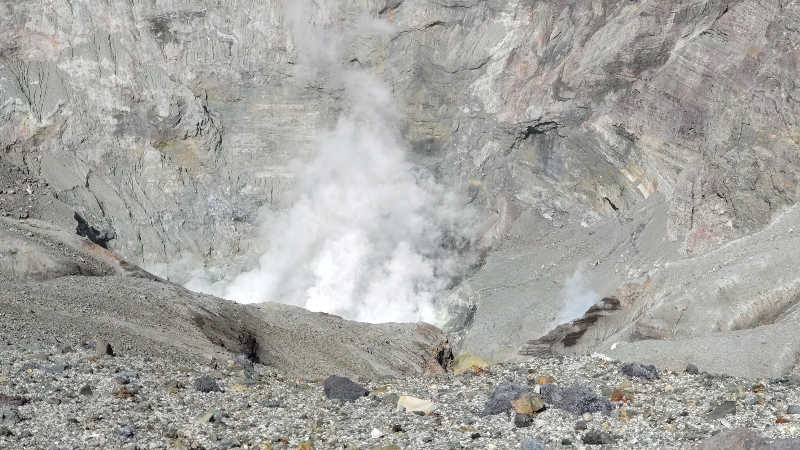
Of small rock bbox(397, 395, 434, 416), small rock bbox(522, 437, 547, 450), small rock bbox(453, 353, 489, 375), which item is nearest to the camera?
small rock bbox(522, 437, 547, 450)

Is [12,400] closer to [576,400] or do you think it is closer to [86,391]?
[86,391]

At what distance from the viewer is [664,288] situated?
40.2 meters

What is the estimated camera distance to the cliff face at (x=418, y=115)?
2244 inches

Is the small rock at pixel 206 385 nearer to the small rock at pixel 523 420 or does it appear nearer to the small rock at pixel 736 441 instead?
the small rock at pixel 523 420

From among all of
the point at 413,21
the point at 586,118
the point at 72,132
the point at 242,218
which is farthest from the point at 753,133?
the point at 72,132

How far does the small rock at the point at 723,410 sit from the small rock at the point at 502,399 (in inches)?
132

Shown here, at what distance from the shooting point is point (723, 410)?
55.9 ft

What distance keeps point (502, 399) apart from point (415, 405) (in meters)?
1.81

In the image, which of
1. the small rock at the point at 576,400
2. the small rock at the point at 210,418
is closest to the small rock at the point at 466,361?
the small rock at the point at 576,400

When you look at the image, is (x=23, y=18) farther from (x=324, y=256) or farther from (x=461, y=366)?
(x=461, y=366)

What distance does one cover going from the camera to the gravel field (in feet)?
54.7

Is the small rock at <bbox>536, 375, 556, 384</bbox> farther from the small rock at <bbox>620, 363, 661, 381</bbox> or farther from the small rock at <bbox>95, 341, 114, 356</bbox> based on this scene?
the small rock at <bbox>95, 341, 114, 356</bbox>

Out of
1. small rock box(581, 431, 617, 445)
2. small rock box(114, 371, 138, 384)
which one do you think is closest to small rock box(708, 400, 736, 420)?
small rock box(581, 431, 617, 445)

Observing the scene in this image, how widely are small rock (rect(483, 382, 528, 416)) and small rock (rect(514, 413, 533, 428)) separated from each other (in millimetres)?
586
